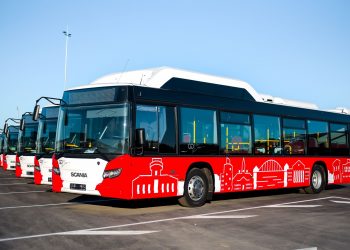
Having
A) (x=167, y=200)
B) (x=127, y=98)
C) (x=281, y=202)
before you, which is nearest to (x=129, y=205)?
(x=167, y=200)

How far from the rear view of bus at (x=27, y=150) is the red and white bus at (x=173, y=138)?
728 centimetres

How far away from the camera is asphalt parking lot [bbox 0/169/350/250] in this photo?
7.03 meters

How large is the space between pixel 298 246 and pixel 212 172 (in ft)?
17.6

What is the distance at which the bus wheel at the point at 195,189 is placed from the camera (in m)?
11.6

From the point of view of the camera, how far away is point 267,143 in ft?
46.9

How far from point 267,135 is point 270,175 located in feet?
4.04

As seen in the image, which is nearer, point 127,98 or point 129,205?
point 127,98

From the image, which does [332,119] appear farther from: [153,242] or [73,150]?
[153,242]

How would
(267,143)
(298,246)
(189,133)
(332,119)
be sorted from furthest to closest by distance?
(332,119), (267,143), (189,133), (298,246)

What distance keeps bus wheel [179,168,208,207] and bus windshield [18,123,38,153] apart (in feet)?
30.6

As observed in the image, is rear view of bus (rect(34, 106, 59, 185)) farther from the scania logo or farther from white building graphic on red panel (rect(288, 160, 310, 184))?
white building graphic on red panel (rect(288, 160, 310, 184))

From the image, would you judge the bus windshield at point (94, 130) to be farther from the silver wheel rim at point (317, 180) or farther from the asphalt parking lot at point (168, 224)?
the silver wheel rim at point (317, 180)

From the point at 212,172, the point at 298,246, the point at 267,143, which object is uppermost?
the point at 267,143

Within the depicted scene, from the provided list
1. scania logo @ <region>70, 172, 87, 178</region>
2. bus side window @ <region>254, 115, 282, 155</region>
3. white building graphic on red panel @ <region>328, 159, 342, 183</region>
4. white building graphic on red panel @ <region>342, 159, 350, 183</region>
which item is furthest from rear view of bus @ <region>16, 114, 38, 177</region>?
white building graphic on red panel @ <region>342, 159, 350, 183</region>
